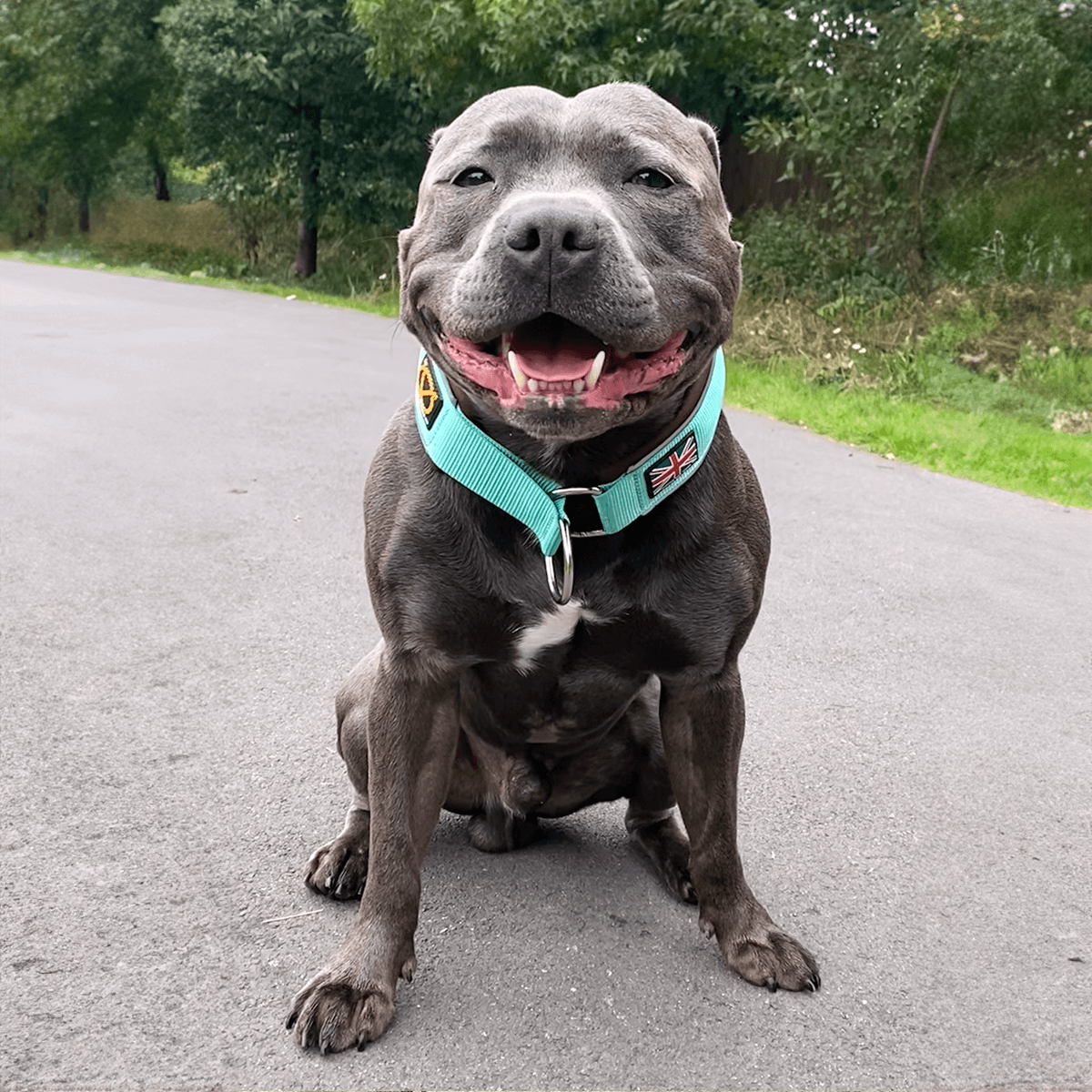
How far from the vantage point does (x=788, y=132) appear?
12828 millimetres

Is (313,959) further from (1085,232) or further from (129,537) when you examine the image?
(1085,232)

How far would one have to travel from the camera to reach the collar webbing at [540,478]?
2.27 m

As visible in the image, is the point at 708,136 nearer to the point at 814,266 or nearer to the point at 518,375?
the point at 518,375

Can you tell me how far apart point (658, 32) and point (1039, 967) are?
1395cm

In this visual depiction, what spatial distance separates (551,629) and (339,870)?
84 centimetres


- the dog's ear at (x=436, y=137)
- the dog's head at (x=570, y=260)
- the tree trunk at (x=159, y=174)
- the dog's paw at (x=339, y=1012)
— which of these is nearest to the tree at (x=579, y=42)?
the dog's ear at (x=436, y=137)

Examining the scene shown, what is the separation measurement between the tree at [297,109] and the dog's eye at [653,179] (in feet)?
55.8

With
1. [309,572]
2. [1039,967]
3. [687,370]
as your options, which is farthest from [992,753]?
[309,572]

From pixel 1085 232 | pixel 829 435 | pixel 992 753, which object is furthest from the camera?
pixel 1085 232

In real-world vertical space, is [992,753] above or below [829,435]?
above

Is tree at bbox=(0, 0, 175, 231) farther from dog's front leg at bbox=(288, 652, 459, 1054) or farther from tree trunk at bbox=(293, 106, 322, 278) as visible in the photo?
dog's front leg at bbox=(288, 652, 459, 1054)

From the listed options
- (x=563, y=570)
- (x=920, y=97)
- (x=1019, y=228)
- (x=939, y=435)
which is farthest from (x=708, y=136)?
(x=1019, y=228)

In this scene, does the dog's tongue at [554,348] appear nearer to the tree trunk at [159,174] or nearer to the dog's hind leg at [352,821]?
the dog's hind leg at [352,821]

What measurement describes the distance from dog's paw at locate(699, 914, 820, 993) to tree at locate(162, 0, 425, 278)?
57.4 feet
